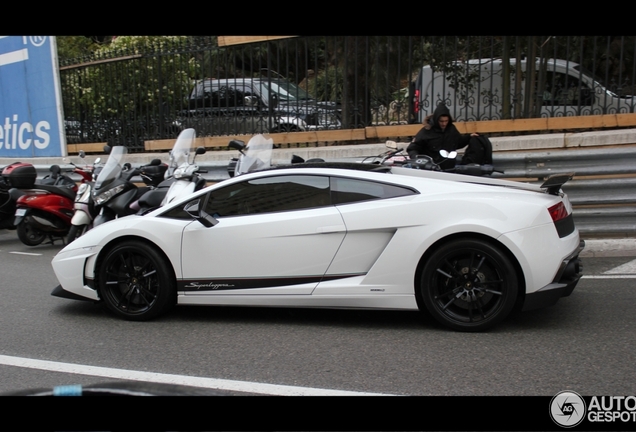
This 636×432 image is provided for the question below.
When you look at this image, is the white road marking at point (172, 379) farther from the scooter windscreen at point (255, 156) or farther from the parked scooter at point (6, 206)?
the parked scooter at point (6, 206)

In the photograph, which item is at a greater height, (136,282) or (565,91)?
(565,91)

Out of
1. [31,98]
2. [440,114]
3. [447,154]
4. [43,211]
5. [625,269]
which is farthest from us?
[31,98]

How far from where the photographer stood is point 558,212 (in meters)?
5.21

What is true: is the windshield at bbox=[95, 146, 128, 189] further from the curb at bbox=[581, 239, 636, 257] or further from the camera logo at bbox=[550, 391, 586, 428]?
the camera logo at bbox=[550, 391, 586, 428]

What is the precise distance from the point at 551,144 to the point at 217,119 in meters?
5.58

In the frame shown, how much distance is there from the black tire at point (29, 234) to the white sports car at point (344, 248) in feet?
13.6

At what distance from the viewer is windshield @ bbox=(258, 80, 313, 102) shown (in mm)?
11086

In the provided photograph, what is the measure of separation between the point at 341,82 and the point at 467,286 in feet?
20.9

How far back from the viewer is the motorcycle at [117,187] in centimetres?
917

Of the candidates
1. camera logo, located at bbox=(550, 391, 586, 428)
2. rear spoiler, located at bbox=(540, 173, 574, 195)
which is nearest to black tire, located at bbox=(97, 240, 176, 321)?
rear spoiler, located at bbox=(540, 173, 574, 195)

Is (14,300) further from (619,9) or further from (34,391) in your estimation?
(619,9)

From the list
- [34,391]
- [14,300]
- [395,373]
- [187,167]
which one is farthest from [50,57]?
[34,391]

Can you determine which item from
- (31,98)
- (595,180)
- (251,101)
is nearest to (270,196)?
(595,180)

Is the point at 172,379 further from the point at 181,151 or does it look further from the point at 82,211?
the point at 82,211
